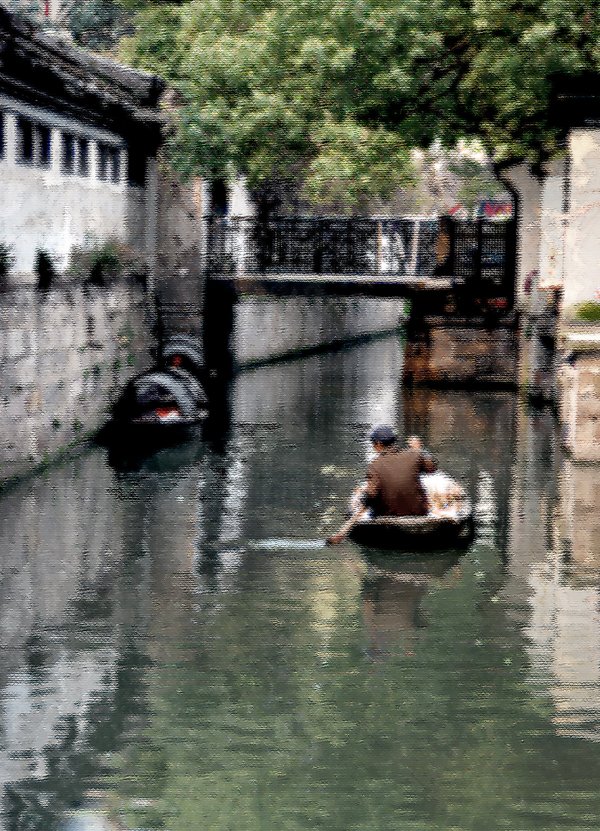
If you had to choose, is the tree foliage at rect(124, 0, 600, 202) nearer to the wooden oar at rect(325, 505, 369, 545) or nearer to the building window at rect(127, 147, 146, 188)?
the building window at rect(127, 147, 146, 188)

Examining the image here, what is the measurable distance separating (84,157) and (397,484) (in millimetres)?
13809

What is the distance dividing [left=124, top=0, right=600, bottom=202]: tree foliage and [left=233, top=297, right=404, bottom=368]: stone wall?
7421 millimetres

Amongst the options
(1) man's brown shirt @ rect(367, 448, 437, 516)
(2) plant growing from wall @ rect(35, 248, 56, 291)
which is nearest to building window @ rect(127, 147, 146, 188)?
(2) plant growing from wall @ rect(35, 248, 56, 291)

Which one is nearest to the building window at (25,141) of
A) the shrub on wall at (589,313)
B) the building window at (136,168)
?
the building window at (136,168)

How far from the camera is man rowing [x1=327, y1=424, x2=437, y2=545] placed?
16.0 meters

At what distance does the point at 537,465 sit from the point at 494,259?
12893 millimetres

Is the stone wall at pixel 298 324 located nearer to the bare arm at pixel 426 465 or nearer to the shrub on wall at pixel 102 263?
the shrub on wall at pixel 102 263

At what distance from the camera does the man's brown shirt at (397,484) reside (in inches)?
632

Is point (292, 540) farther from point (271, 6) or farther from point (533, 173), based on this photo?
point (533, 173)

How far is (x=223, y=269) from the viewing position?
113ft

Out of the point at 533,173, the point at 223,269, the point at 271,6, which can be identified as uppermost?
the point at 271,6

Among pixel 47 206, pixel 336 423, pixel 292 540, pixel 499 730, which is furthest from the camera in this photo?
pixel 336 423

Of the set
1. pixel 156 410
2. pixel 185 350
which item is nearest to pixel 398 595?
pixel 156 410

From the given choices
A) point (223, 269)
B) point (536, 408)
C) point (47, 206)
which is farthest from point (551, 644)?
point (223, 269)
